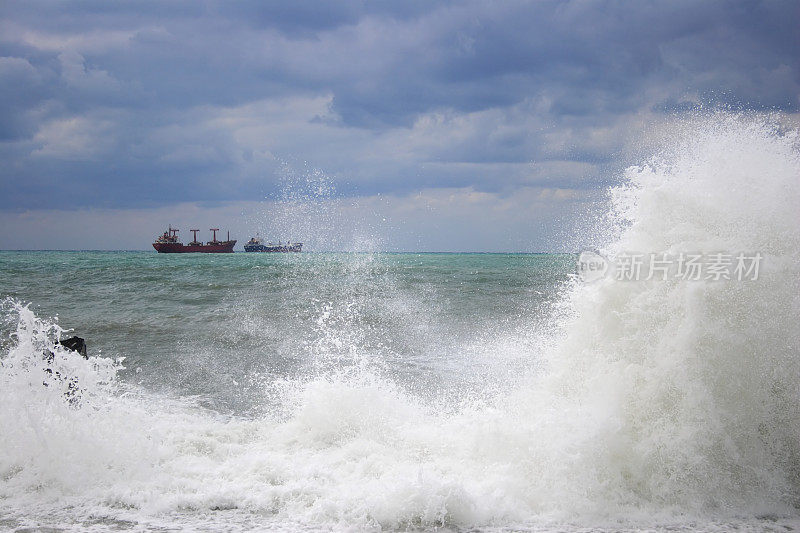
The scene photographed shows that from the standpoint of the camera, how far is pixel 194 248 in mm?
90312

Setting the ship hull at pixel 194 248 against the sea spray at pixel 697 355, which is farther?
the ship hull at pixel 194 248

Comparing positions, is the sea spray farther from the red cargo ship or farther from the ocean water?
the red cargo ship

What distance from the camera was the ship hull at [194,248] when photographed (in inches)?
3435

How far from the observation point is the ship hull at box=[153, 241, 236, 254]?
87.2 m

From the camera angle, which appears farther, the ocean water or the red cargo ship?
the red cargo ship

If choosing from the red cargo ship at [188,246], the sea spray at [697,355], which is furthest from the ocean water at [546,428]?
the red cargo ship at [188,246]

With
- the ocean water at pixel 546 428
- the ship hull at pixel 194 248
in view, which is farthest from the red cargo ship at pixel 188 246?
the ocean water at pixel 546 428

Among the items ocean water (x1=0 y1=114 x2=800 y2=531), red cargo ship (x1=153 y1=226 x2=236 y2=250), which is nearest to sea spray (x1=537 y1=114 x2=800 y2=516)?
ocean water (x1=0 y1=114 x2=800 y2=531)

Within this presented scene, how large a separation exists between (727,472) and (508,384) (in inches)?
134

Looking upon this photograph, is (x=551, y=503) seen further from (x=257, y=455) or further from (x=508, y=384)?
(x=508, y=384)

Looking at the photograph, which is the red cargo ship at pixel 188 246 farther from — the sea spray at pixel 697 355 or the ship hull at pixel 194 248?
the sea spray at pixel 697 355

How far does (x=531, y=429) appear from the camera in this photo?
456 cm

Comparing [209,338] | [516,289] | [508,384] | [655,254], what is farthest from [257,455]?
[516,289]

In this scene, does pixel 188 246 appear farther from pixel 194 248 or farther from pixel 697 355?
pixel 697 355
